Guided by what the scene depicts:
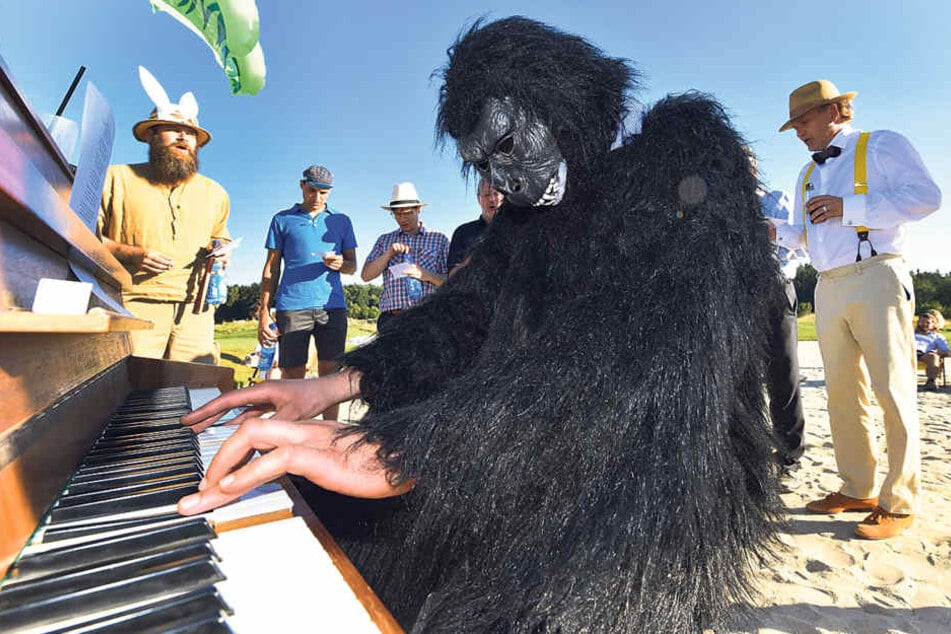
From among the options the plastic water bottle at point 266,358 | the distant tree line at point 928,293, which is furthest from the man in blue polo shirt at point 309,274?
the distant tree line at point 928,293

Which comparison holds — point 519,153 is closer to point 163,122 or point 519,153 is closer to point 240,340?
point 163,122

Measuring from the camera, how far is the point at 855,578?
1.94 metres

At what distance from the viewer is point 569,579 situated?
737mm

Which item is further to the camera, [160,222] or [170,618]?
[160,222]

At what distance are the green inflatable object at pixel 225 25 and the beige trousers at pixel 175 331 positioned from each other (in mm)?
1388

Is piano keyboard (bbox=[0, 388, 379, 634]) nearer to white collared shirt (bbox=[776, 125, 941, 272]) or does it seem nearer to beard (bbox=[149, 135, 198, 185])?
white collared shirt (bbox=[776, 125, 941, 272])

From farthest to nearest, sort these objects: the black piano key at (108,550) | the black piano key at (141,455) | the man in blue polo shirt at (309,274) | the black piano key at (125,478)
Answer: the man in blue polo shirt at (309,274)
the black piano key at (141,455)
the black piano key at (125,478)
the black piano key at (108,550)

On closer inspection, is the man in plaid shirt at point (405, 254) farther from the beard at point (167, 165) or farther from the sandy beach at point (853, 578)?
the sandy beach at point (853, 578)

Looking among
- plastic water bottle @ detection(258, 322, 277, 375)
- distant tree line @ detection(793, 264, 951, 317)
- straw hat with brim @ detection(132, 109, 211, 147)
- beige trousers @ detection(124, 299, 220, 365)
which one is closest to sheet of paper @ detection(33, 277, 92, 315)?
beige trousers @ detection(124, 299, 220, 365)

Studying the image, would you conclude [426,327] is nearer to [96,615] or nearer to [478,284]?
[478,284]

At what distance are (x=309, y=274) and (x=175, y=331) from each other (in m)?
1.00

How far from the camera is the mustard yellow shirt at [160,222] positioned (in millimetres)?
2967

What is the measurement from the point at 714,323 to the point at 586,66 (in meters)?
0.67

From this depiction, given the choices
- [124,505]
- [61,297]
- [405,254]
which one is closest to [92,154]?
[61,297]
